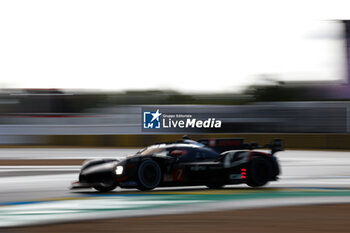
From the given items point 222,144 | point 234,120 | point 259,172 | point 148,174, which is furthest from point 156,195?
point 234,120

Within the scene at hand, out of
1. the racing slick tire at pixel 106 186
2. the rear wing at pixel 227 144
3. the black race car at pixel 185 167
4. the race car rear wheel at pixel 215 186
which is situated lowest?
the race car rear wheel at pixel 215 186

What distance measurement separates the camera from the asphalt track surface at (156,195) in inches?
338

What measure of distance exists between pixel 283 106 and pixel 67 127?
10.3 metres

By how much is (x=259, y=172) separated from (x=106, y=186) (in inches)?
114

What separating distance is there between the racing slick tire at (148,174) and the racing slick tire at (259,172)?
178 centimetres

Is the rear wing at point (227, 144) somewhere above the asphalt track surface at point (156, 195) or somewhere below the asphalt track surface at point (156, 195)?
above

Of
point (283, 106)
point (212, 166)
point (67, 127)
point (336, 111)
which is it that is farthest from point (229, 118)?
point (212, 166)

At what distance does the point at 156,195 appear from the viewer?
10180 millimetres

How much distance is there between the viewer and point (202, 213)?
7984 mm

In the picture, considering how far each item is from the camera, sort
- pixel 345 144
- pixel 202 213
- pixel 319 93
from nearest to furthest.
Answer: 1. pixel 202 213
2. pixel 345 144
3. pixel 319 93

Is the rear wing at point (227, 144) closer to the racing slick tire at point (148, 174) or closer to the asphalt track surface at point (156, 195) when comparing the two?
the asphalt track surface at point (156, 195)

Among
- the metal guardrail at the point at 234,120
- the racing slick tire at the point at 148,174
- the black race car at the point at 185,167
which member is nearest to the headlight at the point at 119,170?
the black race car at the point at 185,167

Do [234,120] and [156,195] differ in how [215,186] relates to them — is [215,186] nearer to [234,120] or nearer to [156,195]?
[156,195]

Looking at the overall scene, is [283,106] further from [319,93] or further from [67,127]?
[67,127]
